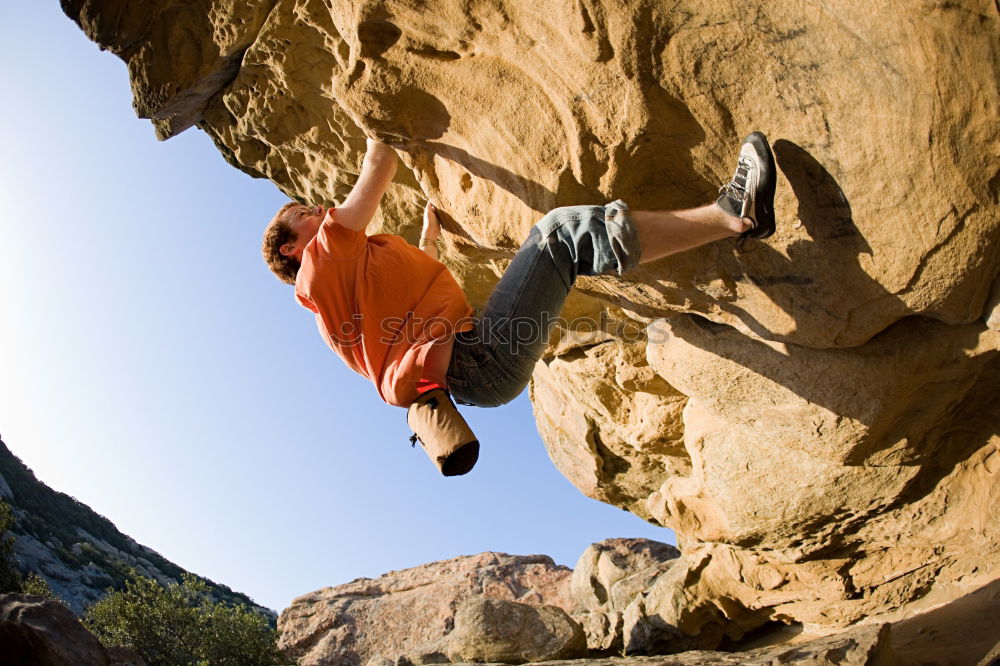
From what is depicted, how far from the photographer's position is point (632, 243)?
334 centimetres

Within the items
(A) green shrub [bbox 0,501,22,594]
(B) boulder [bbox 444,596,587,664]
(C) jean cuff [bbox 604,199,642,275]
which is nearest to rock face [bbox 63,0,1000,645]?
(C) jean cuff [bbox 604,199,642,275]

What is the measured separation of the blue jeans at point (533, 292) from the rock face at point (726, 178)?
0.49 metres

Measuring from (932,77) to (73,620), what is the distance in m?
7.91

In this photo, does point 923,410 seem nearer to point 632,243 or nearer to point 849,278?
point 849,278

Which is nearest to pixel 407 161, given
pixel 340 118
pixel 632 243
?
pixel 340 118

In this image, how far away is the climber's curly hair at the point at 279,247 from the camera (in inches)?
157

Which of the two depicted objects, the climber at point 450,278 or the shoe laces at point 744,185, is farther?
the climber at point 450,278

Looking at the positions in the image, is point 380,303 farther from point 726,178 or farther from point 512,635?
point 512,635

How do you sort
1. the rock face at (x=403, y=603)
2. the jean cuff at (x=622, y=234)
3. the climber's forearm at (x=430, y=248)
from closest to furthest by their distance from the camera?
the jean cuff at (x=622, y=234) → the climber's forearm at (x=430, y=248) → the rock face at (x=403, y=603)

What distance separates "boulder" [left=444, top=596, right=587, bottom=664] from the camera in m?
8.13

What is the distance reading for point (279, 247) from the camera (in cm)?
401

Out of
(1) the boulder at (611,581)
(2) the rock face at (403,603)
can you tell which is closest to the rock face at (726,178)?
(1) the boulder at (611,581)

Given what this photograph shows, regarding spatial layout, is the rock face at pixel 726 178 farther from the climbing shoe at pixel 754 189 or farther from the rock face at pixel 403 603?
the rock face at pixel 403 603

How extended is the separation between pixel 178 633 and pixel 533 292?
1157 cm
